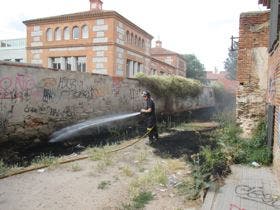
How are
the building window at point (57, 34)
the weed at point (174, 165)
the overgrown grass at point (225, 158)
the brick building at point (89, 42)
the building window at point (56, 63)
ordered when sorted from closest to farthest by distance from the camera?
the overgrown grass at point (225, 158), the weed at point (174, 165), the brick building at point (89, 42), the building window at point (57, 34), the building window at point (56, 63)

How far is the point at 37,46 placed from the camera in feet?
109

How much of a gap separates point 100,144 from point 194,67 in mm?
52118

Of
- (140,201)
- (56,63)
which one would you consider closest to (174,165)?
(140,201)

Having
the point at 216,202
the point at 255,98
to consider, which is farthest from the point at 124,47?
the point at 216,202

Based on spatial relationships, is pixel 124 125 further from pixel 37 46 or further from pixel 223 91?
→ pixel 223 91

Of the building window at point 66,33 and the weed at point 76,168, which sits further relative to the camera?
the building window at point 66,33

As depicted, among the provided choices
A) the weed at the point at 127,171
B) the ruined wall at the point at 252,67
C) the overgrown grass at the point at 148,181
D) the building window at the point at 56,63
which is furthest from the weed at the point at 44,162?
the building window at the point at 56,63

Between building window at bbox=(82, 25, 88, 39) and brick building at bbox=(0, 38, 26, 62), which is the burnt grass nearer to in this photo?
building window at bbox=(82, 25, 88, 39)

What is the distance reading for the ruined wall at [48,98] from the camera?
970cm

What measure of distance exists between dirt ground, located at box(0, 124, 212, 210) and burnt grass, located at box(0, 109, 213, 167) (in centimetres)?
109

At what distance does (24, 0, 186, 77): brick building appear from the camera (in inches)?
1173

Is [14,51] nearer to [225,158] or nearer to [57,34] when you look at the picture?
[57,34]

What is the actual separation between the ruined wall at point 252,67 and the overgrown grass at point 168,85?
318 inches

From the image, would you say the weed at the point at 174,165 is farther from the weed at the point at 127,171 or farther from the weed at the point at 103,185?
the weed at the point at 103,185
